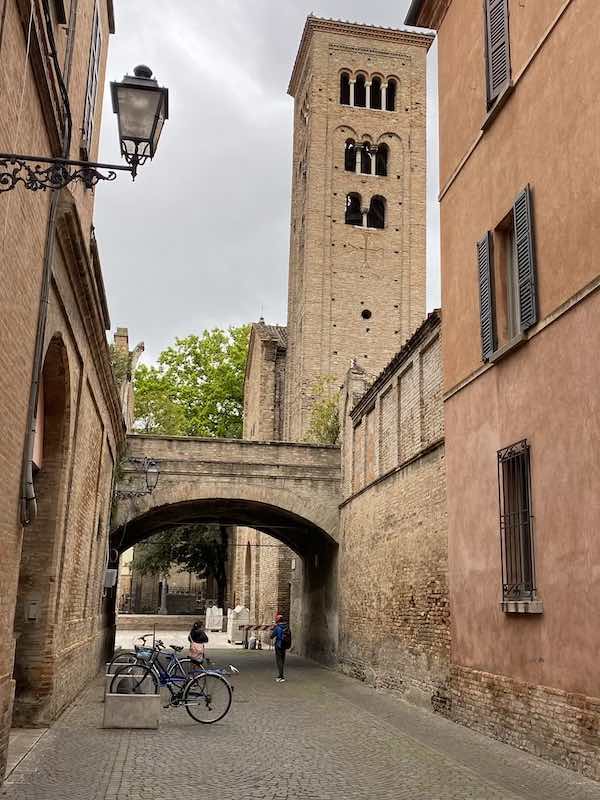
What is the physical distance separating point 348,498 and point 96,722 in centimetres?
1074

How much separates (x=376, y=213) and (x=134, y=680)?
102ft

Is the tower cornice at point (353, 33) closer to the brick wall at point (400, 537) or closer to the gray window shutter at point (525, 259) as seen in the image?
the brick wall at point (400, 537)

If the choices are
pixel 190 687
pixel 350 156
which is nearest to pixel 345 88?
pixel 350 156

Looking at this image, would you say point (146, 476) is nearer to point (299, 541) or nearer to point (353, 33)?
point (299, 541)

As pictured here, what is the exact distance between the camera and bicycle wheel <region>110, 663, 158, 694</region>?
11.3 metres

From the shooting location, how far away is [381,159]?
4009cm

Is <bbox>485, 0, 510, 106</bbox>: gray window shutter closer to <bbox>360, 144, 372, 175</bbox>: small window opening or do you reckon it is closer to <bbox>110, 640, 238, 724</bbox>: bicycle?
<bbox>110, 640, 238, 724</bbox>: bicycle

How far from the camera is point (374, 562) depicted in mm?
17562

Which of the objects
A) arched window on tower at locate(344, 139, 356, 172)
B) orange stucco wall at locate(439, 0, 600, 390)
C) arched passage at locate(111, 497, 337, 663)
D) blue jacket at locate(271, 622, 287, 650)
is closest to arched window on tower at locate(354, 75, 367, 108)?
arched window on tower at locate(344, 139, 356, 172)

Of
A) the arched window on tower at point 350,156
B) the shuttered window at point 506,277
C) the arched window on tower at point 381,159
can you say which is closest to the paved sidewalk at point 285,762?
the shuttered window at point 506,277

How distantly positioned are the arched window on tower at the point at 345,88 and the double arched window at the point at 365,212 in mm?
5011

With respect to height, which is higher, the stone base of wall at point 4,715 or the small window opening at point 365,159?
the small window opening at point 365,159

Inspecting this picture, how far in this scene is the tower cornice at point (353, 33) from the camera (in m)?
39.8

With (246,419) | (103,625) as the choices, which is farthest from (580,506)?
(246,419)
